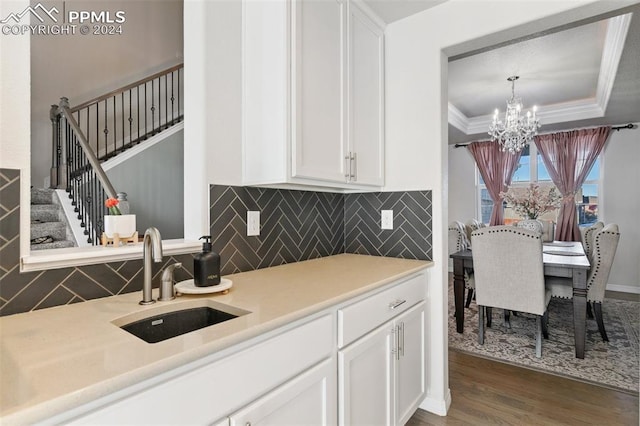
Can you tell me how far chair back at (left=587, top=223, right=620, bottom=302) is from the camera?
2.95 metres

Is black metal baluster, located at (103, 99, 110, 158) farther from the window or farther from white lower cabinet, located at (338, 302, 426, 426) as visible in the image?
the window

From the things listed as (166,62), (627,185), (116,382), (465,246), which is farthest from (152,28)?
(627,185)

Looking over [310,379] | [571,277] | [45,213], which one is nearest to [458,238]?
[571,277]

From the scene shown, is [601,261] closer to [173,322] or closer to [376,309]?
[376,309]

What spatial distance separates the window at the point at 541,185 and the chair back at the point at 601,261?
2604 millimetres

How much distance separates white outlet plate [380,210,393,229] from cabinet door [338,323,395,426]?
2.70 ft

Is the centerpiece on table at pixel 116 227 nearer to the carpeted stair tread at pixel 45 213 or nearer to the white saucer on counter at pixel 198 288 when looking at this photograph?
the white saucer on counter at pixel 198 288

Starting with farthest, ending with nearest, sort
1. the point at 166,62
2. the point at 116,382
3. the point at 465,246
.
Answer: the point at 166,62, the point at 465,246, the point at 116,382

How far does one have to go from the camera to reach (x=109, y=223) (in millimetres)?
1406

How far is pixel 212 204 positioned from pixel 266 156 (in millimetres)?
346

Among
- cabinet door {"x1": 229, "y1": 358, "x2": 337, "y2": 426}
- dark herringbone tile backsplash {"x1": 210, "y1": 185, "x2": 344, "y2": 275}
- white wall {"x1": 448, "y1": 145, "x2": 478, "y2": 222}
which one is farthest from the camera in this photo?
white wall {"x1": 448, "y1": 145, "x2": 478, "y2": 222}

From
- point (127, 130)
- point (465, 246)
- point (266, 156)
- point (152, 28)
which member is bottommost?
point (465, 246)

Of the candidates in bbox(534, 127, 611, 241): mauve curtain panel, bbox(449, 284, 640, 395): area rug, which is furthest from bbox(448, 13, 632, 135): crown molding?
bbox(449, 284, 640, 395): area rug

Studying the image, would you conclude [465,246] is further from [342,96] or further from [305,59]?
[305,59]
